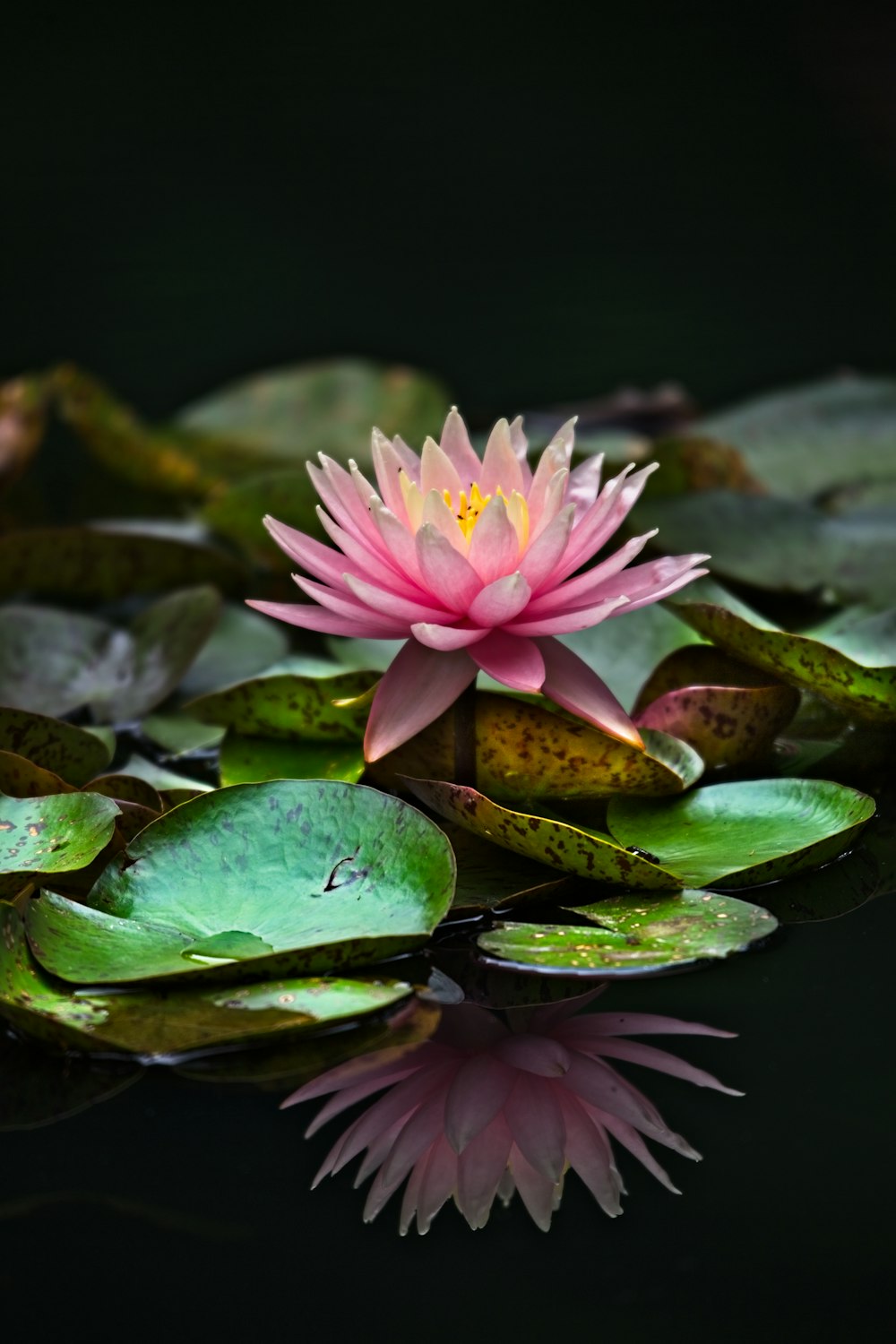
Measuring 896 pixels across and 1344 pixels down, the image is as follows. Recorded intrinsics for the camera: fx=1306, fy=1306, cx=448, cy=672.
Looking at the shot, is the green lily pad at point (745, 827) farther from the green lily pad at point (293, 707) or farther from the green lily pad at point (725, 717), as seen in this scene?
the green lily pad at point (293, 707)

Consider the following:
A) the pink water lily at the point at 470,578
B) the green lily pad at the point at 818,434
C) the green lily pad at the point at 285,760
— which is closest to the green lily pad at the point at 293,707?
the green lily pad at the point at 285,760

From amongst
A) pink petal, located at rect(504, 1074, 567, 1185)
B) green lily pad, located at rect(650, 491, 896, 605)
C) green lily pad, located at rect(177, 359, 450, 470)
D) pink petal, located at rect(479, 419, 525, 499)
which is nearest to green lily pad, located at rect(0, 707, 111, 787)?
pink petal, located at rect(479, 419, 525, 499)

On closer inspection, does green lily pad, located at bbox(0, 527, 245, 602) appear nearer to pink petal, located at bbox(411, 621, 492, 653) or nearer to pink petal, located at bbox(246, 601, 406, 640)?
pink petal, located at bbox(246, 601, 406, 640)

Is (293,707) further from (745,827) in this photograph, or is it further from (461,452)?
(745,827)

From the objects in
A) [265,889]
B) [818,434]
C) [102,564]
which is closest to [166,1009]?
[265,889]

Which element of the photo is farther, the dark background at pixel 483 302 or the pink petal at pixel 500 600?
the pink petal at pixel 500 600

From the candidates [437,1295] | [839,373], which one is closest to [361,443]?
[839,373]
